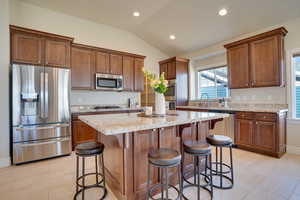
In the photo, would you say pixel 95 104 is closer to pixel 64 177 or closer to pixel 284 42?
pixel 64 177

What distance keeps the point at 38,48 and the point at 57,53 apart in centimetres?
33

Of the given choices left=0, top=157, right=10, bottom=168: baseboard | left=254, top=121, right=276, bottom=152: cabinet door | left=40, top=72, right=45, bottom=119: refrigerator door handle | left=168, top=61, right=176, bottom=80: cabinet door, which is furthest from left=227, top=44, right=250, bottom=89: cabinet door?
left=0, top=157, right=10, bottom=168: baseboard

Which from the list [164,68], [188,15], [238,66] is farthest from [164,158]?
[164,68]

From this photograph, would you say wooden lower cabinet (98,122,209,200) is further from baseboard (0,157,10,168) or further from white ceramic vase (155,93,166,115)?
baseboard (0,157,10,168)

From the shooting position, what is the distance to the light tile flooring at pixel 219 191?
1.87 m

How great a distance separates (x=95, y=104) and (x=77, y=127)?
1.04 m

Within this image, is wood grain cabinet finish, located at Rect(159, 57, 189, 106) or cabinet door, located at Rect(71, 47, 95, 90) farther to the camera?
wood grain cabinet finish, located at Rect(159, 57, 189, 106)

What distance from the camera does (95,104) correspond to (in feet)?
14.8

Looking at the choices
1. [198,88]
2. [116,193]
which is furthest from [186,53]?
[116,193]

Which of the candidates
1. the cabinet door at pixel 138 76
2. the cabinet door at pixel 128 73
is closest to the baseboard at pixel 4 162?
the cabinet door at pixel 128 73

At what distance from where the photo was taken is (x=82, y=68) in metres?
4.00

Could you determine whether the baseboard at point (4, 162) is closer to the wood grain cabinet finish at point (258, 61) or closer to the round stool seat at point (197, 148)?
the round stool seat at point (197, 148)

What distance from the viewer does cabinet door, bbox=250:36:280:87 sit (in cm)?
320

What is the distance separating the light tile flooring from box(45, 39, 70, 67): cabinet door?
2010 millimetres
